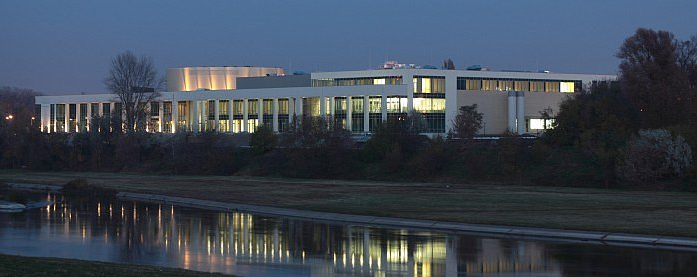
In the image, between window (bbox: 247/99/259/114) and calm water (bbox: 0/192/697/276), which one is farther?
window (bbox: 247/99/259/114)

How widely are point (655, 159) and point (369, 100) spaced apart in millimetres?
55352

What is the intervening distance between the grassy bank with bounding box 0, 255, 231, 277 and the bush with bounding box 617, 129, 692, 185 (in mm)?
43307

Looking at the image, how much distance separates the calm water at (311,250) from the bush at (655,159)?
29.3m

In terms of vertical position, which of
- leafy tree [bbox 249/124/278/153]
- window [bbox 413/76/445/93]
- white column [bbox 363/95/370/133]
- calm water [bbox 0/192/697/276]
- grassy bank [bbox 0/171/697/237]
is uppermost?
window [bbox 413/76/445/93]

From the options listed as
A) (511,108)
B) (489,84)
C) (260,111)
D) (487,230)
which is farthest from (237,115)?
(487,230)

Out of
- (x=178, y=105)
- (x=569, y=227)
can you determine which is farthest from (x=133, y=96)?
(x=569, y=227)

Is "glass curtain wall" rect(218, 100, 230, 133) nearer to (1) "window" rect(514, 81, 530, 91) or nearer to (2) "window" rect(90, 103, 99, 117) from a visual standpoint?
(2) "window" rect(90, 103, 99, 117)

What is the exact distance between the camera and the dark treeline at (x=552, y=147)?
197 feet

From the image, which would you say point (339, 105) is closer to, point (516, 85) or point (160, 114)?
point (516, 85)

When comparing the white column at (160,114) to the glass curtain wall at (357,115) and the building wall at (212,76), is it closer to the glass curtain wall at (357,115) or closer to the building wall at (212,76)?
the building wall at (212,76)

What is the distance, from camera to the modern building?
4385 inches

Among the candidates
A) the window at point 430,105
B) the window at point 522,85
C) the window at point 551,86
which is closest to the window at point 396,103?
the window at point 430,105

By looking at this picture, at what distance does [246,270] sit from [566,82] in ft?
346

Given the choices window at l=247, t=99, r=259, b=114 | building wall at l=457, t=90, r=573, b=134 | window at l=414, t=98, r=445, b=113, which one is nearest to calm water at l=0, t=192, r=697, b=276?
window at l=414, t=98, r=445, b=113
